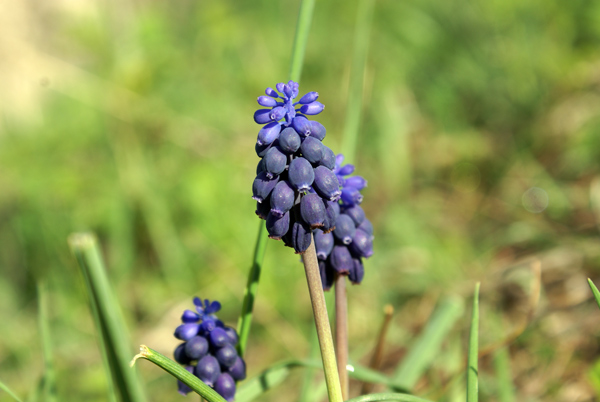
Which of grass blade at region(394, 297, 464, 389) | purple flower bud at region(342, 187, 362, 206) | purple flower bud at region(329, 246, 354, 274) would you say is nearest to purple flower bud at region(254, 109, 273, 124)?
purple flower bud at region(342, 187, 362, 206)

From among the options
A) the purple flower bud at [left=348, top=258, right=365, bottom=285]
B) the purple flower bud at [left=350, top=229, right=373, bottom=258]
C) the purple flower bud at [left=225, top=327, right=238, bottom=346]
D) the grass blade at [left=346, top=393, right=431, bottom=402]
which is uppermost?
the purple flower bud at [left=350, top=229, right=373, bottom=258]

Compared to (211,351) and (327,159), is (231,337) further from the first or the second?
(327,159)

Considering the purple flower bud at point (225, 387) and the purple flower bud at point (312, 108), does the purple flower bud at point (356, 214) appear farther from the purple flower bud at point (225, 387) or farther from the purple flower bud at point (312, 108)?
the purple flower bud at point (225, 387)

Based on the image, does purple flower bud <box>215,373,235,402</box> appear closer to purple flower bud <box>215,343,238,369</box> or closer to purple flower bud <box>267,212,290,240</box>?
purple flower bud <box>215,343,238,369</box>

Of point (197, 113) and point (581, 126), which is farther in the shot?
point (197, 113)

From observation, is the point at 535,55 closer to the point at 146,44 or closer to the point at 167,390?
the point at 146,44

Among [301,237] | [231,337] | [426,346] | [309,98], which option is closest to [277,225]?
[301,237]

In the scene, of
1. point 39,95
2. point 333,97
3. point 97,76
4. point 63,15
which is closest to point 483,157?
point 333,97
